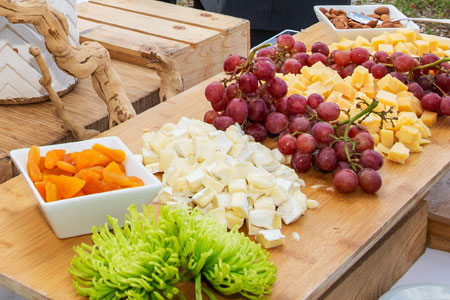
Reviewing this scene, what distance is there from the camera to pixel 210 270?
87 centimetres

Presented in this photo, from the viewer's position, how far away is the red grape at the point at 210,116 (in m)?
1.32

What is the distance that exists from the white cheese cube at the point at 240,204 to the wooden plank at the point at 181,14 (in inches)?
43.6

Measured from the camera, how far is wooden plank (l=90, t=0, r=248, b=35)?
2119mm

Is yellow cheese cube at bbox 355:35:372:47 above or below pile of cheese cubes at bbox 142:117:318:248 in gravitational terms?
above

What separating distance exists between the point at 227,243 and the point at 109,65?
2.65 feet

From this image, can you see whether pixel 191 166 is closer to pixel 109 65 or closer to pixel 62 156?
pixel 62 156

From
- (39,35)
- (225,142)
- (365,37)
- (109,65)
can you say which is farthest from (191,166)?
(365,37)

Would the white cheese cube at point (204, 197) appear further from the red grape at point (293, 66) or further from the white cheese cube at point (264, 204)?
the red grape at point (293, 66)

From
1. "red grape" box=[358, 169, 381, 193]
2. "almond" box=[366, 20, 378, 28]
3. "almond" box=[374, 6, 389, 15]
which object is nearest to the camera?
"red grape" box=[358, 169, 381, 193]

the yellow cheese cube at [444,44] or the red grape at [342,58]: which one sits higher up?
the red grape at [342,58]

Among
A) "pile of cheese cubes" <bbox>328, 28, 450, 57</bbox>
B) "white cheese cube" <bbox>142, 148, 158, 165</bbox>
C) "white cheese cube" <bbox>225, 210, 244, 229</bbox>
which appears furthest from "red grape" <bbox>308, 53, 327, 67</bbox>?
"white cheese cube" <bbox>225, 210, 244, 229</bbox>

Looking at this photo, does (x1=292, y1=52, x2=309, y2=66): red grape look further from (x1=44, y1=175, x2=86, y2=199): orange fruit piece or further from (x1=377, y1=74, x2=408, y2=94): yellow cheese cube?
(x1=44, y1=175, x2=86, y2=199): orange fruit piece

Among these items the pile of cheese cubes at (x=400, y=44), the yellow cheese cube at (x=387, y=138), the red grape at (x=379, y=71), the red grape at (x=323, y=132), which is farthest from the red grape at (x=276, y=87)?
the pile of cheese cubes at (x=400, y=44)

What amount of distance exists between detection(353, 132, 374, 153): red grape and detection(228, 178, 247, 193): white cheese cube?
0.26m
